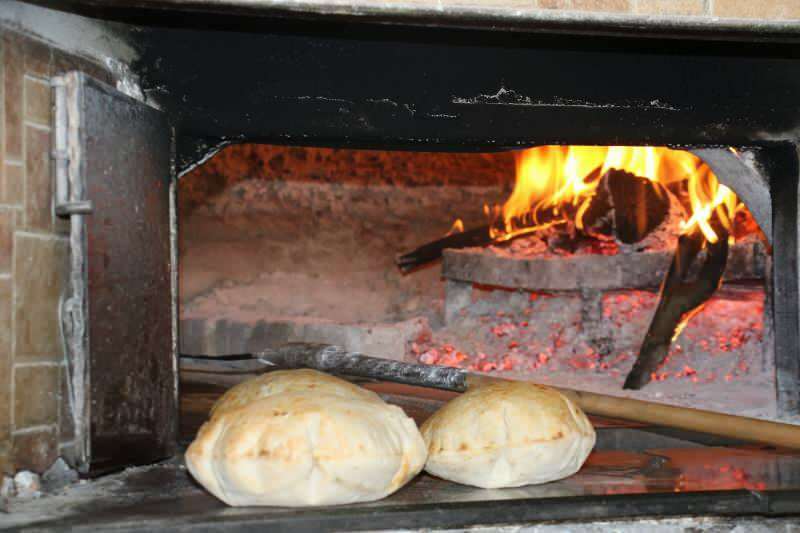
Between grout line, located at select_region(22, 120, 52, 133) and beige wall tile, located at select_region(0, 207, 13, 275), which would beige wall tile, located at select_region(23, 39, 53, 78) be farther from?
beige wall tile, located at select_region(0, 207, 13, 275)

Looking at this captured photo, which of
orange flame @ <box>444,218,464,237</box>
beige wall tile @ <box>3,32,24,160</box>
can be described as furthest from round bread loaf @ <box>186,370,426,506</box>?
orange flame @ <box>444,218,464,237</box>

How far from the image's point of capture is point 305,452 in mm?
1473

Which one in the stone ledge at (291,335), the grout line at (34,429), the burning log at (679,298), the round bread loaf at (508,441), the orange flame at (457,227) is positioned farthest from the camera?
the orange flame at (457,227)

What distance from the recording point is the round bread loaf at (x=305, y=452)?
4.84 ft

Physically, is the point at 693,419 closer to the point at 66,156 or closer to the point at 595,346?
the point at 595,346

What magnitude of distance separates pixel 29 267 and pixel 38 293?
0.05 m

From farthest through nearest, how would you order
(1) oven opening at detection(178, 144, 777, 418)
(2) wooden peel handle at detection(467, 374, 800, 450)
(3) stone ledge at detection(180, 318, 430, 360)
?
(3) stone ledge at detection(180, 318, 430, 360) < (1) oven opening at detection(178, 144, 777, 418) < (2) wooden peel handle at detection(467, 374, 800, 450)

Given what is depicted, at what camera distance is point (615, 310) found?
333 centimetres

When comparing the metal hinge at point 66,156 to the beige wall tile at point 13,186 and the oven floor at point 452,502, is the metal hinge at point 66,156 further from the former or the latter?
the oven floor at point 452,502

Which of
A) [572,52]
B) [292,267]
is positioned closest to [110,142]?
[572,52]

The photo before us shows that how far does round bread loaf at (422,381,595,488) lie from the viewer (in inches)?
65.5

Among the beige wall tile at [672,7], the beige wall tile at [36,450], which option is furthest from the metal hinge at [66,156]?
the beige wall tile at [672,7]

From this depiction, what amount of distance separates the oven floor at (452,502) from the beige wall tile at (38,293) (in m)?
0.25

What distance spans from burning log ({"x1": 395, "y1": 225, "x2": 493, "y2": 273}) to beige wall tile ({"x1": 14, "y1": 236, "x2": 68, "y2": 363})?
217 centimetres
